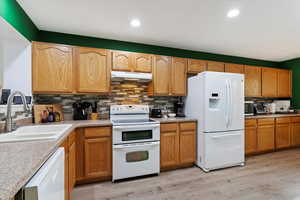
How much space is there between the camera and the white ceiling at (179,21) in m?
1.81

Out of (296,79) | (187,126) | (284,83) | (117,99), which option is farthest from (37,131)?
(296,79)

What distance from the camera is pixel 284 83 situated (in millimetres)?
4082

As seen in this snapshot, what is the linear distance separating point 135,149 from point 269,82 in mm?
3877

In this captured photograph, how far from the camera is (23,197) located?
2.22ft

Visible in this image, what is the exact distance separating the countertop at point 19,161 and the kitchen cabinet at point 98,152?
0.95 m

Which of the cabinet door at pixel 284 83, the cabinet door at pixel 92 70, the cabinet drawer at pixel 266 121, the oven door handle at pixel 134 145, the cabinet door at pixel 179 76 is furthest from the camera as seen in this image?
the cabinet door at pixel 284 83

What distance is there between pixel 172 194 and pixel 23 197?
5.79ft

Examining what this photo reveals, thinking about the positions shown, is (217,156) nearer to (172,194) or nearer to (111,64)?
(172,194)

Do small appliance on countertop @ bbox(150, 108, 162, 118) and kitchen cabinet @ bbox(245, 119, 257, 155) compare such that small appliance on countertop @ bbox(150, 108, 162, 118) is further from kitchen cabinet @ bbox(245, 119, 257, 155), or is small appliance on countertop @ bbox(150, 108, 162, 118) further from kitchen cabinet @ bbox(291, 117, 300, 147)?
kitchen cabinet @ bbox(291, 117, 300, 147)

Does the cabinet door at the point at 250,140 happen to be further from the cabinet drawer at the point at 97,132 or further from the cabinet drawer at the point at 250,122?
the cabinet drawer at the point at 97,132

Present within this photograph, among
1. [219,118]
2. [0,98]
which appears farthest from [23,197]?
[219,118]

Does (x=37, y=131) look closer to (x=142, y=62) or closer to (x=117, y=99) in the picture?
Result: (x=117, y=99)

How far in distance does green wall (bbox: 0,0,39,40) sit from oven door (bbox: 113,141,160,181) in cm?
195

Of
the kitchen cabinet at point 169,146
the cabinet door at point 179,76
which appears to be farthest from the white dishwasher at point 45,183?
the cabinet door at point 179,76
